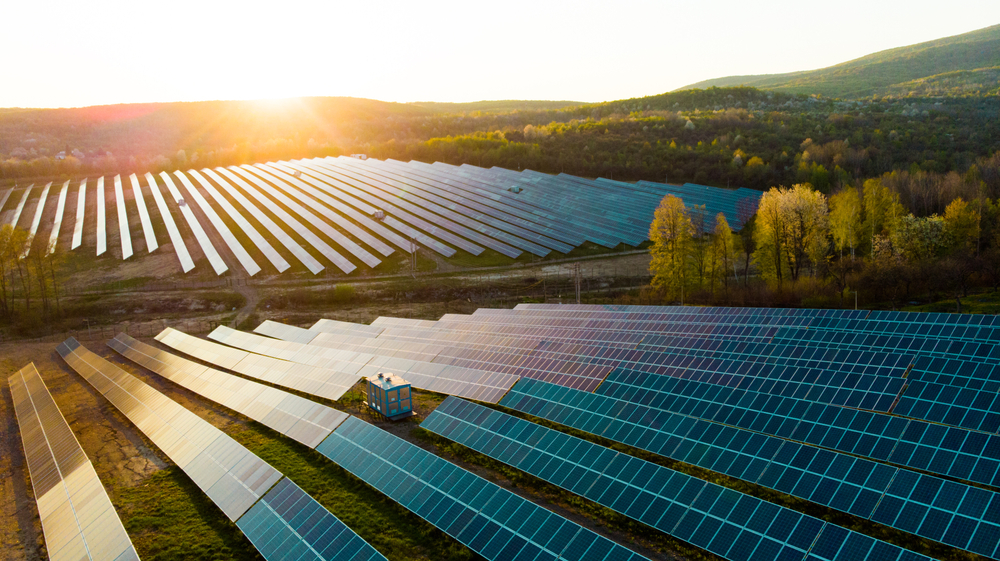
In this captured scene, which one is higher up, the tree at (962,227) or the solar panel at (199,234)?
the solar panel at (199,234)

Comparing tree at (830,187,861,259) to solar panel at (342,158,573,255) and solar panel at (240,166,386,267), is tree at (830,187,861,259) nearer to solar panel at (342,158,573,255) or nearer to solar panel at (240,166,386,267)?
solar panel at (342,158,573,255)

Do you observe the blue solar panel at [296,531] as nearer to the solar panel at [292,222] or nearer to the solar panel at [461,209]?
the solar panel at [292,222]

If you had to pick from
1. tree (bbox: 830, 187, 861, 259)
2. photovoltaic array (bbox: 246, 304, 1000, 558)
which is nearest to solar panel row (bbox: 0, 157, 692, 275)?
tree (bbox: 830, 187, 861, 259)

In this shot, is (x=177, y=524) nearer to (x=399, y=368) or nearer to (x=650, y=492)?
(x=399, y=368)

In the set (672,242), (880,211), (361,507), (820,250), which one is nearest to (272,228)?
(672,242)

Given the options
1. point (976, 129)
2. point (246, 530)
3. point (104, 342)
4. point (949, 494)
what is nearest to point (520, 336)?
point (246, 530)

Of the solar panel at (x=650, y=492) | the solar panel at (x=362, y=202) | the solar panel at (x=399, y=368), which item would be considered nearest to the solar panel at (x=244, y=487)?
the solar panel at (x=650, y=492)
